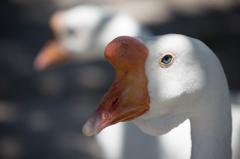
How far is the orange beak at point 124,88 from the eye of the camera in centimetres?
131

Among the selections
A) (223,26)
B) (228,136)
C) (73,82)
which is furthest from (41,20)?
(228,136)

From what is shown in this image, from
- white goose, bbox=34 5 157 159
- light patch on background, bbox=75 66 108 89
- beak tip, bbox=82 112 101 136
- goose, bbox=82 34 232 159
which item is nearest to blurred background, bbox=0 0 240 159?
light patch on background, bbox=75 66 108 89

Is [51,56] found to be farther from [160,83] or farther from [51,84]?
[160,83]

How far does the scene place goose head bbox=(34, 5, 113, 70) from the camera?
2.98 metres

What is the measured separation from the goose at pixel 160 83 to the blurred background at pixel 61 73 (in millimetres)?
1337

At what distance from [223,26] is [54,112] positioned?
9.33 ft

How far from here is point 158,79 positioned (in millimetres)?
1314

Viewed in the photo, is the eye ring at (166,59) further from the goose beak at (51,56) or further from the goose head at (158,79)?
the goose beak at (51,56)

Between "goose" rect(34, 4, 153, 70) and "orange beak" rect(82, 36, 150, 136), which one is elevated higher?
"goose" rect(34, 4, 153, 70)

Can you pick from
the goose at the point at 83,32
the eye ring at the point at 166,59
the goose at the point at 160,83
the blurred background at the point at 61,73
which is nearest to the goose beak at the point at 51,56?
the goose at the point at 83,32

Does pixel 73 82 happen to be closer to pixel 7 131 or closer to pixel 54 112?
pixel 54 112

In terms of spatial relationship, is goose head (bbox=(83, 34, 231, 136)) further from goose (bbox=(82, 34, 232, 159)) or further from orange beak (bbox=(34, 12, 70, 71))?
orange beak (bbox=(34, 12, 70, 71))

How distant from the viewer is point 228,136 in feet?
4.99

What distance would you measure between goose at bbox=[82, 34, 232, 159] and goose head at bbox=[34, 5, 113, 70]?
1.71m
